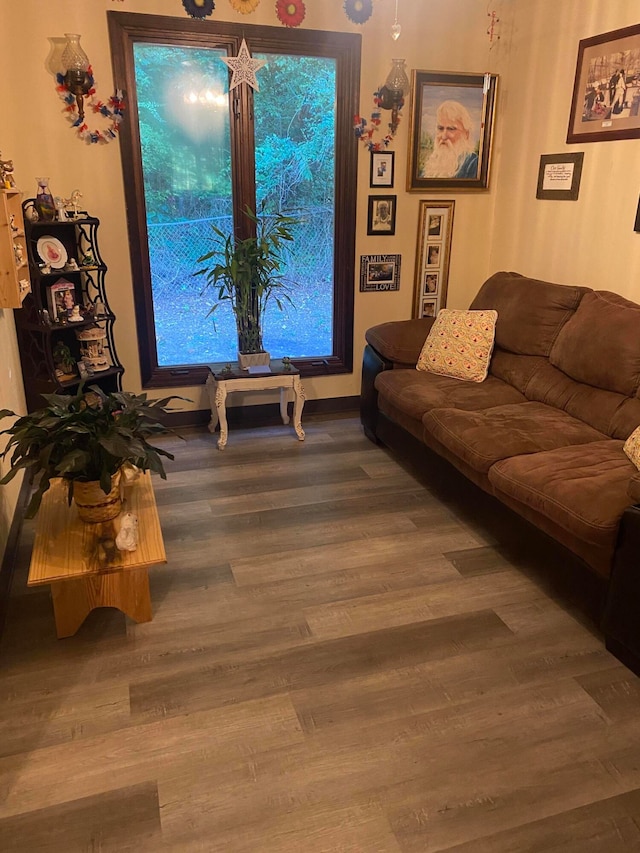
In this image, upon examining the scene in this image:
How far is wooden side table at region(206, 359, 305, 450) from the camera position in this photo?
12.9 feet

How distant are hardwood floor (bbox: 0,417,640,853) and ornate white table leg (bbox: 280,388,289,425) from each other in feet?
4.66

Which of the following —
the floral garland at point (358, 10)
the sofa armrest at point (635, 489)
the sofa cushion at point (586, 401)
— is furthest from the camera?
the floral garland at point (358, 10)

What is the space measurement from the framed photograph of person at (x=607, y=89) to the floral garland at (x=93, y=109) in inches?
102

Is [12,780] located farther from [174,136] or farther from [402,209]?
[402,209]

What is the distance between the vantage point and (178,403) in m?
4.30

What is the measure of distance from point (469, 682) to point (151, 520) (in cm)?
128

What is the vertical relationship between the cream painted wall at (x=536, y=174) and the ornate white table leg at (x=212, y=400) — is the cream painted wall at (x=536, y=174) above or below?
above

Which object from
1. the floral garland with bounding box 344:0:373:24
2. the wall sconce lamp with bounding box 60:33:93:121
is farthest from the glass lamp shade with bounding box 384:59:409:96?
the wall sconce lamp with bounding box 60:33:93:121

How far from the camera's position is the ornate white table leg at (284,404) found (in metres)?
4.34

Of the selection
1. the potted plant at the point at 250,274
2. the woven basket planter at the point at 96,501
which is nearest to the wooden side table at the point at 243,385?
the potted plant at the point at 250,274

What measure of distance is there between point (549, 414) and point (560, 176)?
1.59 m

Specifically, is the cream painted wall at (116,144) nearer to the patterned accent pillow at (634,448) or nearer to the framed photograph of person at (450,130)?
the framed photograph of person at (450,130)

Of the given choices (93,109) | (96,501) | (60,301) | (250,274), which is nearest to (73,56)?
(93,109)

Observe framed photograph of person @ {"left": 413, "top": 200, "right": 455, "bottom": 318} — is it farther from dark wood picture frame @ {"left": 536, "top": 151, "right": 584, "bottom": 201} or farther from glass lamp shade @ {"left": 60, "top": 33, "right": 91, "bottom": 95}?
glass lamp shade @ {"left": 60, "top": 33, "right": 91, "bottom": 95}
